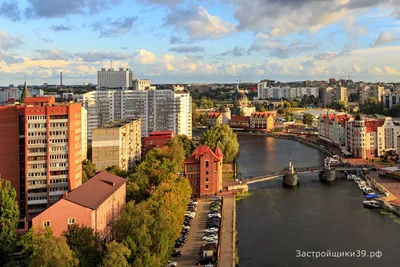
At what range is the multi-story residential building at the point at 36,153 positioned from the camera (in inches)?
599

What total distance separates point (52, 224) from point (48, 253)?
3.61 metres

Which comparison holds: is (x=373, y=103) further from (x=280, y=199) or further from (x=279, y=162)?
(x=280, y=199)

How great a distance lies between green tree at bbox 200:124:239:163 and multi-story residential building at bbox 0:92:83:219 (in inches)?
522

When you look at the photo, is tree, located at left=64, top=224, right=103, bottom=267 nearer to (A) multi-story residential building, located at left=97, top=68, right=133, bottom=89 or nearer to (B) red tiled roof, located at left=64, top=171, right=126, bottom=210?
(B) red tiled roof, located at left=64, top=171, right=126, bottom=210

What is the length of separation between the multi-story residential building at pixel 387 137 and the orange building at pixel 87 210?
20.2 meters

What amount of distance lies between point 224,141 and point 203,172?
28.7ft

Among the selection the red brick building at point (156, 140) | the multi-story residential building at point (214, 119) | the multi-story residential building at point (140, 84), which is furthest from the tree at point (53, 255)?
the multi-story residential building at point (140, 84)

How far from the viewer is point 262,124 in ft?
159

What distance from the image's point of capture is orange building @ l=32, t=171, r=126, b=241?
12242mm

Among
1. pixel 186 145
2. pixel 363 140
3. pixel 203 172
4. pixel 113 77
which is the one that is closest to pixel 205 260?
pixel 203 172

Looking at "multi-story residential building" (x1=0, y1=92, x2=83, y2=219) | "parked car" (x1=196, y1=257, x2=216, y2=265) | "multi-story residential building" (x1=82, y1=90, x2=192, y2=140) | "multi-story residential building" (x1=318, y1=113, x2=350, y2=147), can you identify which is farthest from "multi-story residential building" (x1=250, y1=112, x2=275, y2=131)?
"parked car" (x1=196, y1=257, x2=216, y2=265)

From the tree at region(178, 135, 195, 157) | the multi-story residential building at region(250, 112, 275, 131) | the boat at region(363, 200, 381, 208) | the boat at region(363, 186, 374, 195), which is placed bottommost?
the boat at region(363, 200, 381, 208)

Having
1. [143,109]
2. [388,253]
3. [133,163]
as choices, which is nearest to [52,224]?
[388,253]

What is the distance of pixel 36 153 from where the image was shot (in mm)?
15398
